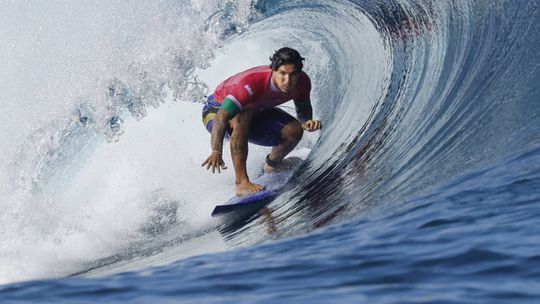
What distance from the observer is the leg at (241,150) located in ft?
21.7

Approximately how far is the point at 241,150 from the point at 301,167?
4.14ft

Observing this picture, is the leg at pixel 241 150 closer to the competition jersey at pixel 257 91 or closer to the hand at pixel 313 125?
the competition jersey at pixel 257 91

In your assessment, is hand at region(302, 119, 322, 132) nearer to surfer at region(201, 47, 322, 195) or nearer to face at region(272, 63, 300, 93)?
surfer at region(201, 47, 322, 195)

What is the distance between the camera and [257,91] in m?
6.67

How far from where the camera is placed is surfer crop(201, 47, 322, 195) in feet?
21.0

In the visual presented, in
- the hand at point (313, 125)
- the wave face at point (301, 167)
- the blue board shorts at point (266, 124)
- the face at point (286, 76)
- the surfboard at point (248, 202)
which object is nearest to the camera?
the wave face at point (301, 167)

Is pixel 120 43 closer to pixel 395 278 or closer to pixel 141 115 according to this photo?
pixel 141 115

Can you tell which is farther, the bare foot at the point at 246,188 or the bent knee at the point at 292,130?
the bent knee at the point at 292,130

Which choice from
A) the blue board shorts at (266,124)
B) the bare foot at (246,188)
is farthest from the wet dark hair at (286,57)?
the bare foot at (246,188)

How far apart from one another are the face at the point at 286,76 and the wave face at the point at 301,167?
Answer: 0.82 metres

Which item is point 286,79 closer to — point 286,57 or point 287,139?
point 286,57

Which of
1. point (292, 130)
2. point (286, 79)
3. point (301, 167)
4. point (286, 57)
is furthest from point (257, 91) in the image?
point (301, 167)

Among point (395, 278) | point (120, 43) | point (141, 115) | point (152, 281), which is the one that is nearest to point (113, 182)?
point (141, 115)

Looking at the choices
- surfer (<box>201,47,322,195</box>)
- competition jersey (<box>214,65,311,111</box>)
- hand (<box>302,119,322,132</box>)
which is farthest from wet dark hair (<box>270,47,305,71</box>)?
hand (<box>302,119,322,132</box>)
